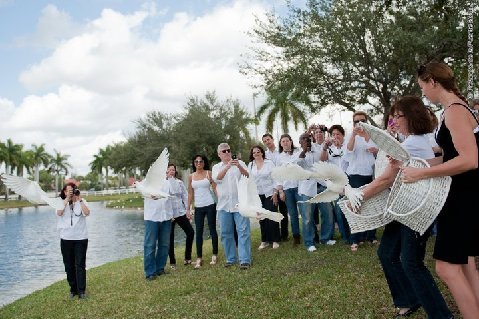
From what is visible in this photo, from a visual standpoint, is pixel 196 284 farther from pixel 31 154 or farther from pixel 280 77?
pixel 31 154

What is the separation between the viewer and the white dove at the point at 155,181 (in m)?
7.62

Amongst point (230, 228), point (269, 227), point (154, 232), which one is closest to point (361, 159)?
point (230, 228)

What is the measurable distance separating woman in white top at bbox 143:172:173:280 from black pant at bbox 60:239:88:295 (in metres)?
1.05

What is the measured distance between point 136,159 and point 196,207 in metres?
42.7

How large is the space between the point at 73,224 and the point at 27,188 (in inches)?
37.5

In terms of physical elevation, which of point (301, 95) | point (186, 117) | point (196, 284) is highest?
point (186, 117)

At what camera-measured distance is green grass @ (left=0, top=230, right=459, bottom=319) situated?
5.48 meters

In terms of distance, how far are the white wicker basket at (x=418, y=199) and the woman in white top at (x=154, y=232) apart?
5.36m

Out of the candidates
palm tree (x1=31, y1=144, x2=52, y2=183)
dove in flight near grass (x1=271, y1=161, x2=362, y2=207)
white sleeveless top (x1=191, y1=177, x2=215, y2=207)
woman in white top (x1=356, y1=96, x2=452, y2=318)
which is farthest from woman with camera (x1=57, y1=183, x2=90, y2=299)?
palm tree (x1=31, y1=144, x2=52, y2=183)

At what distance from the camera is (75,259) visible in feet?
26.4

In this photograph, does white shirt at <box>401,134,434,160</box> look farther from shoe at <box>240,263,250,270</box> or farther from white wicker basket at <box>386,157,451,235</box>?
shoe at <box>240,263,250,270</box>

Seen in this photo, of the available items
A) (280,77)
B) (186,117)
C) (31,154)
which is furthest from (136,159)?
(31,154)

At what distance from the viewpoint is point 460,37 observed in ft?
44.2

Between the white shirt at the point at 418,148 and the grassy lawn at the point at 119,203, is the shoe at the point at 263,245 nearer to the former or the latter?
the white shirt at the point at 418,148
